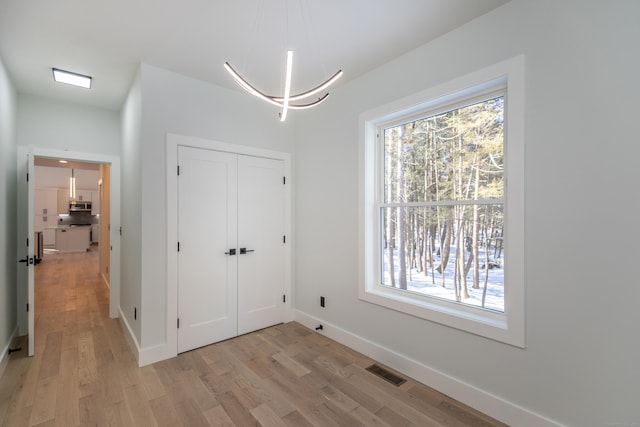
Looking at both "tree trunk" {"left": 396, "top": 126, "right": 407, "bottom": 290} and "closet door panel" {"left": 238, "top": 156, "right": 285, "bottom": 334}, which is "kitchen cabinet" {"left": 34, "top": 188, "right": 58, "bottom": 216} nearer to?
"closet door panel" {"left": 238, "top": 156, "right": 285, "bottom": 334}

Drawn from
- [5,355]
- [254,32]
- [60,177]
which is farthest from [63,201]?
[254,32]

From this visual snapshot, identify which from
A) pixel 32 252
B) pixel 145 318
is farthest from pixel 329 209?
pixel 32 252

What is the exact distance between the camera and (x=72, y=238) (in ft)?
33.2

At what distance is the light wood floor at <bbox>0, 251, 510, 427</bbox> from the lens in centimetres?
198

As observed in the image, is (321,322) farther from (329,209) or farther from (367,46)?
(367,46)

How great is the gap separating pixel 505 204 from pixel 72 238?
42.8 feet

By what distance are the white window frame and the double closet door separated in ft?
4.14

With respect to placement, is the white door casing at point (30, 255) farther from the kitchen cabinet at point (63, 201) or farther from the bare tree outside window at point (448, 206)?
the kitchen cabinet at point (63, 201)

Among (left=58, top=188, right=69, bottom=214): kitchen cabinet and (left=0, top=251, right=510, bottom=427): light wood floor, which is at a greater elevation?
(left=58, top=188, right=69, bottom=214): kitchen cabinet

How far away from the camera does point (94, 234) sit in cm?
1170

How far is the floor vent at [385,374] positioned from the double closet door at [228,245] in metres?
1.48

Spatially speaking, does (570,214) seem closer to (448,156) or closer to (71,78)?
(448,156)

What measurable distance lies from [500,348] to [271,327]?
2518 millimetres

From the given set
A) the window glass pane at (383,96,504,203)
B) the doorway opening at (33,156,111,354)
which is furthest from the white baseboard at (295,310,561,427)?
the doorway opening at (33,156,111,354)
